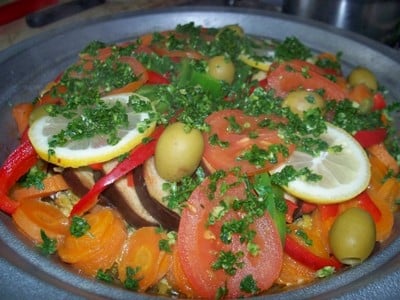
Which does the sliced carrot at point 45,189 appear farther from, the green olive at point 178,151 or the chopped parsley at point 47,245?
the green olive at point 178,151

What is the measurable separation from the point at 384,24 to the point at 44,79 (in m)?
3.00

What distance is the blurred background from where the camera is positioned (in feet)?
14.4

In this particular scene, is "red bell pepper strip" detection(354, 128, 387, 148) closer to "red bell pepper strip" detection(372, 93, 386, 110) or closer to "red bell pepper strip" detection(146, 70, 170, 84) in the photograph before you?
"red bell pepper strip" detection(372, 93, 386, 110)

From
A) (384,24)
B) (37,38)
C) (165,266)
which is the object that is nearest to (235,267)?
(165,266)

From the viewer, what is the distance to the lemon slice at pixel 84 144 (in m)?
2.21

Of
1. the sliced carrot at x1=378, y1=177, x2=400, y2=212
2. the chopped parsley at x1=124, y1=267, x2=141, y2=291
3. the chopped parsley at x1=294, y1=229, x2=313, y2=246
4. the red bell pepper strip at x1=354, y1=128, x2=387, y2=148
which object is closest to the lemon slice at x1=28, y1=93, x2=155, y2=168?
the chopped parsley at x1=124, y1=267, x2=141, y2=291

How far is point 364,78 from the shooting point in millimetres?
3164

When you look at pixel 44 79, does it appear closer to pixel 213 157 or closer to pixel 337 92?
pixel 213 157

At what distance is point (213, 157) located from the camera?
2.29 metres

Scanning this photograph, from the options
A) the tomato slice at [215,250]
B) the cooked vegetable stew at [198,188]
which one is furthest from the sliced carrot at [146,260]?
the tomato slice at [215,250]

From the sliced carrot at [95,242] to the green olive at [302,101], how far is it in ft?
3.41

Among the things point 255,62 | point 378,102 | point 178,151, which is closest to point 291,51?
point 255,62

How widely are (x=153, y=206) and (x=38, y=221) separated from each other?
A: 517mm

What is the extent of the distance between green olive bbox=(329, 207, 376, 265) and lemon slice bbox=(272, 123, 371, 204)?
0.12 meters
